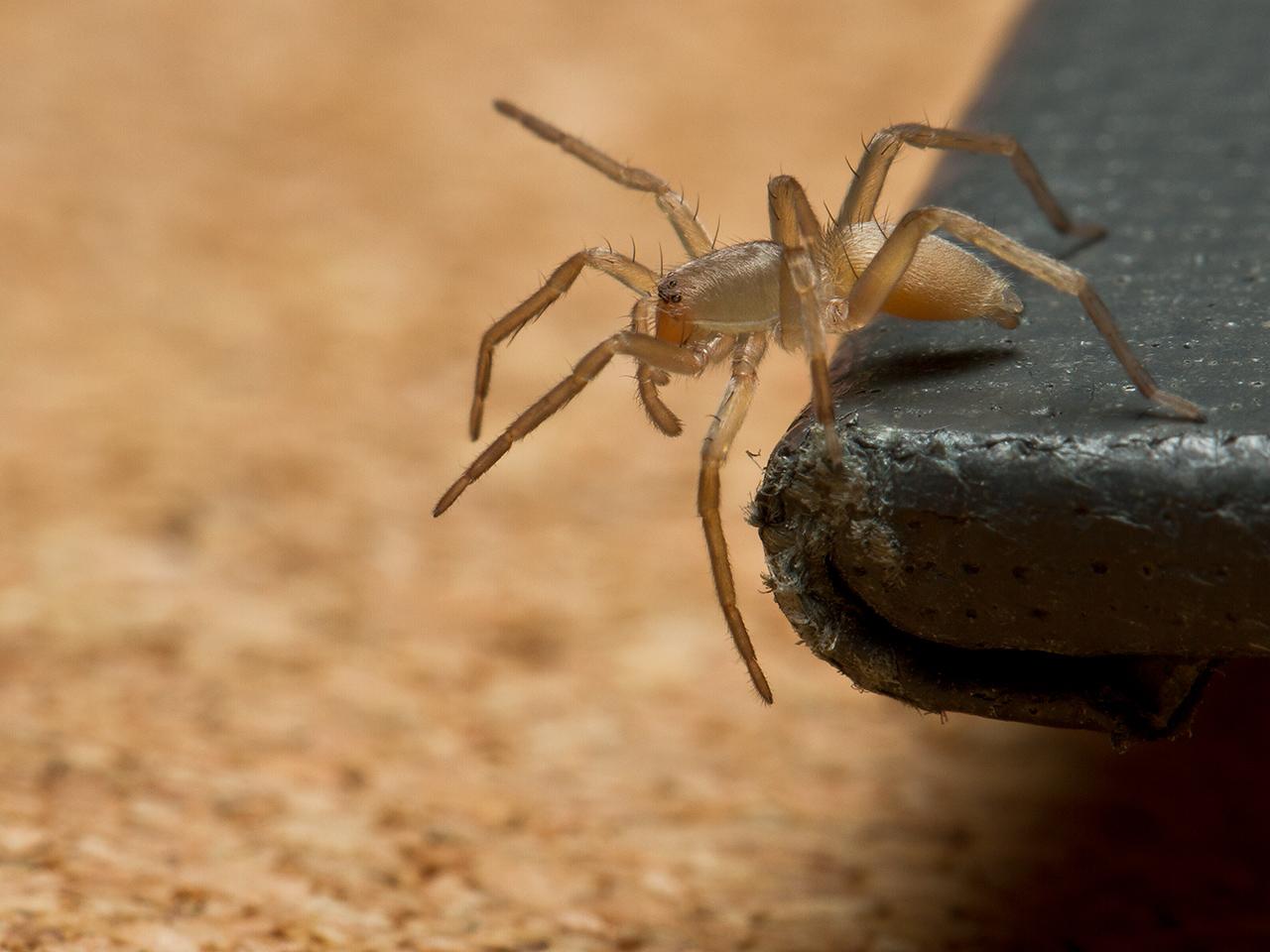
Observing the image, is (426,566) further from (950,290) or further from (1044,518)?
(1044,518)

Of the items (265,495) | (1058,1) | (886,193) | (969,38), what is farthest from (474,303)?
(969,38)

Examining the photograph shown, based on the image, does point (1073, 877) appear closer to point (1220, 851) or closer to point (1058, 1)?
point (1220, 851)

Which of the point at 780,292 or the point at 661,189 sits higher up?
the point at 661,189

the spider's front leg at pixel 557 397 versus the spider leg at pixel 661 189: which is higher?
the spider leg at pixel 661 189

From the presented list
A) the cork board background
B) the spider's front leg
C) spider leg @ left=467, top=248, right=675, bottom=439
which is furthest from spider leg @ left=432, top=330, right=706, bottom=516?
the cork board background

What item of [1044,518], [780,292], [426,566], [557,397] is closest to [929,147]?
[780,292]

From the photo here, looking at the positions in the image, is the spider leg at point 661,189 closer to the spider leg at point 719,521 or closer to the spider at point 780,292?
the spider at point 780,292

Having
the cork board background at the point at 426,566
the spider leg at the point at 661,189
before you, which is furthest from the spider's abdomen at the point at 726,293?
the cork board background at the point at 426,566
